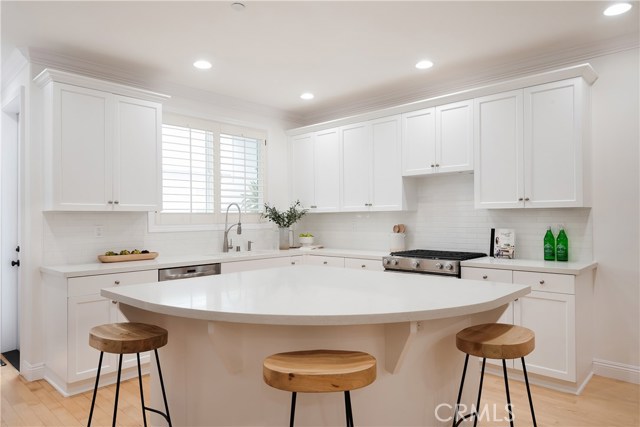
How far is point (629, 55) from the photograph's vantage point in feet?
11.6

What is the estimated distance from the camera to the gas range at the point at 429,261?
12.5 ft

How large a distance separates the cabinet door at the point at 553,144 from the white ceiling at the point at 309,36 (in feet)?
1.49

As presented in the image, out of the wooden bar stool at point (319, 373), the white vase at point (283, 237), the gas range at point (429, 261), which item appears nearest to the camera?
the wooden bar stool at point (319, 373)

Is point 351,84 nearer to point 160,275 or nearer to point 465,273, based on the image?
→ point 465,273

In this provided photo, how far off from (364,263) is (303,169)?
66.1 inches

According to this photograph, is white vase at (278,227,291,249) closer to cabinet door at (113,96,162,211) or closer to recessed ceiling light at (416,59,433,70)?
cabinet door at (113,96,162,211)

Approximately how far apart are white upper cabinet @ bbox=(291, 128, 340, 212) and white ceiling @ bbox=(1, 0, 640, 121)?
100cm

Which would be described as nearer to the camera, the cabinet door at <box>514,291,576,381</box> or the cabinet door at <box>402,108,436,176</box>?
the cabinet door at <box>514,291,576,381</box>

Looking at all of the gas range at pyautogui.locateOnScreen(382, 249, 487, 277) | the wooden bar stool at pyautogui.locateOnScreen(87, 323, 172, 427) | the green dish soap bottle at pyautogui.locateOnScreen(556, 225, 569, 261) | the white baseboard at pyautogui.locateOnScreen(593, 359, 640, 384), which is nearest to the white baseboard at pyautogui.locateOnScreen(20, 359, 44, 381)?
the wooden bar stool at pyautogui.locateOnScreen(87, 323, 172, 427)

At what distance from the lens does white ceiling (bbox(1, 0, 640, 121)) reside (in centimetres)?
303

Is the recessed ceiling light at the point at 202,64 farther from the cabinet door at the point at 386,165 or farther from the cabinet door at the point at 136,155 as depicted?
the cabinet door at the point at 386,165

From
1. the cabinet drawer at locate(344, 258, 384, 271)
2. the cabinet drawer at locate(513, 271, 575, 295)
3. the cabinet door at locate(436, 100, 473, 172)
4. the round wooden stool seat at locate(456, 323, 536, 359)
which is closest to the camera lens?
the round wooden stool seat at locate(456, 323, 536, 359)

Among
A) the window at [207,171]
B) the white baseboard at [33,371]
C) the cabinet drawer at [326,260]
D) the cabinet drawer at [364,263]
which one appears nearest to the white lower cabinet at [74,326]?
the white baseboard at [33,371]

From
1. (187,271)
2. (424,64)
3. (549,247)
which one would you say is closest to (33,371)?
(187,271)
